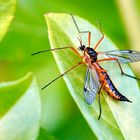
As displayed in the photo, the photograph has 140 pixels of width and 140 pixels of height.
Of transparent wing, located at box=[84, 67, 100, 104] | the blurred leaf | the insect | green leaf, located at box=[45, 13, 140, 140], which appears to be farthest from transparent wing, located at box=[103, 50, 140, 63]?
the blurred leaf

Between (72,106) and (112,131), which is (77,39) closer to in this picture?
(112,131)

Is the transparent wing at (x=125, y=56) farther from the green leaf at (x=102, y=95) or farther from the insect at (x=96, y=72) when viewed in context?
the green leaf at (x=102, y=95)

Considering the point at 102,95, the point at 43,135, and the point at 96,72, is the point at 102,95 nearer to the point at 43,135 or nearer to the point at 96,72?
the point at 96,72

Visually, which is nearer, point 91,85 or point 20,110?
point 20,110

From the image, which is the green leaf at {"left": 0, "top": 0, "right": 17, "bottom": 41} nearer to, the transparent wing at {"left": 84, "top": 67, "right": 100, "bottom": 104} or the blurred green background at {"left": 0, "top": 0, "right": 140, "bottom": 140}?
the transparent wing at {"left": 84, "top": 67, "right": 100, "bottom": 104}

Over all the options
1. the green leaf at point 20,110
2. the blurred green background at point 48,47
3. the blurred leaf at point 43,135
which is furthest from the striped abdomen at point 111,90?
the blurred green background at point 48,47

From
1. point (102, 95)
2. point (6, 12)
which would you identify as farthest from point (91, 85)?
point (6, 12)
